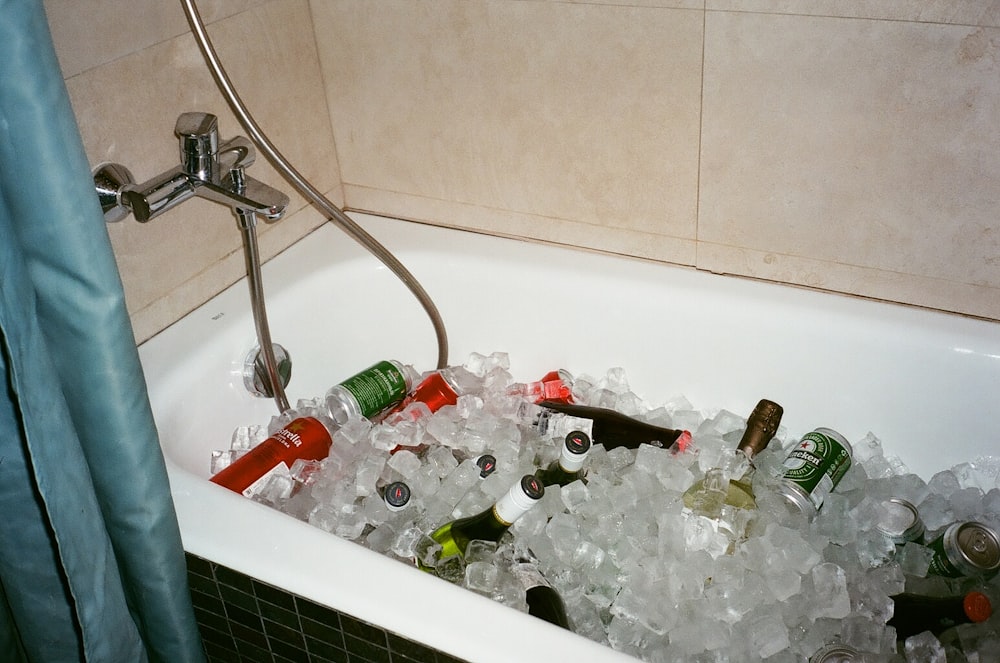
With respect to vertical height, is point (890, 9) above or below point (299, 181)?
above

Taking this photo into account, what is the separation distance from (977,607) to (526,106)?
37.5 inches

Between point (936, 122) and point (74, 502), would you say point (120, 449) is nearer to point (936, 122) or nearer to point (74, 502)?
point (74, 502)

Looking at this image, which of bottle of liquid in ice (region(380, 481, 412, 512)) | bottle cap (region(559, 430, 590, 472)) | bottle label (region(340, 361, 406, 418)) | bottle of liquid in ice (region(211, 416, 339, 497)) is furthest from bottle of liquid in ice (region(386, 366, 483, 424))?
bottle cap (region(559, 430, 590, 472))

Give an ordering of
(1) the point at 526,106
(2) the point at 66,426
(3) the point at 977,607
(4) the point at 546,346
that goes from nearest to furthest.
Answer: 1. (2) the point at 66,426
2. (3) the point at 977,607
3. (1) the point at 526,106
4. (4) the point at 546,346

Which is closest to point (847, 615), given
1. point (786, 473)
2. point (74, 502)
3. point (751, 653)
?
point (751, 653)

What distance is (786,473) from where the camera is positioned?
1.26m

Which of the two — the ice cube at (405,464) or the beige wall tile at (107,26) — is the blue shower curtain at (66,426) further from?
the beige wall tile at (107,26)

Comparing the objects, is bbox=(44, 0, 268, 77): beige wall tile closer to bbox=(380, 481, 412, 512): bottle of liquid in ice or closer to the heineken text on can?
bbox=(380, 481, 412, 512): bottle of liquid in ice

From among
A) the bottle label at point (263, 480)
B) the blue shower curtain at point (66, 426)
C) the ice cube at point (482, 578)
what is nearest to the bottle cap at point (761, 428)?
the ice cube at point (482, 578)

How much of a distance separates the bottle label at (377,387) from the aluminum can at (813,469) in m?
0.64

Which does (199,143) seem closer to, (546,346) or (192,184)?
(192,184)

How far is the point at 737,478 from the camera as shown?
4.11ft

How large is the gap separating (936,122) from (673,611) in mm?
734

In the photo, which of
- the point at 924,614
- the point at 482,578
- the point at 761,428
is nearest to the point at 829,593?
the point at 924,614
